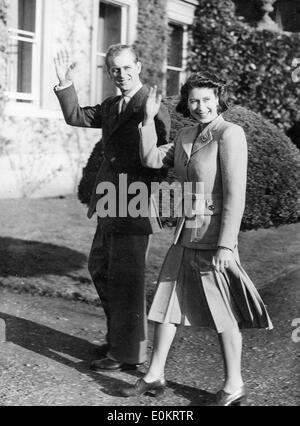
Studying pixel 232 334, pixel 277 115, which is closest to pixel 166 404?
pixel 232 334

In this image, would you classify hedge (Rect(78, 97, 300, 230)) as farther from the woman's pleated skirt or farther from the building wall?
the building wall

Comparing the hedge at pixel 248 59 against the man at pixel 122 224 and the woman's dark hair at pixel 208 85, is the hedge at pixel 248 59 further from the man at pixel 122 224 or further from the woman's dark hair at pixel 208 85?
the woman's dark hair at pixel 208 85

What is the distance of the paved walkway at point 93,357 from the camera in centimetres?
366

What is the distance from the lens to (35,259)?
679 cm

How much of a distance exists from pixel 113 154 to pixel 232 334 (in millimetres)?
1240

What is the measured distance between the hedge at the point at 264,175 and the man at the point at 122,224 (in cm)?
119

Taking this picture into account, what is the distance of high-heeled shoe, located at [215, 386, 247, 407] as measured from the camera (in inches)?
138

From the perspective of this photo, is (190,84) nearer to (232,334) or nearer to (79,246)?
(232,334)

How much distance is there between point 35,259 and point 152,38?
6.37 meters

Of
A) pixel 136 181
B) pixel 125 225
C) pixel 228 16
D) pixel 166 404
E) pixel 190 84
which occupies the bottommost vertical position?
pixel 166 404

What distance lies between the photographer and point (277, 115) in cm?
1321

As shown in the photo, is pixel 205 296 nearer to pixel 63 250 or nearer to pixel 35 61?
pixel 63 250

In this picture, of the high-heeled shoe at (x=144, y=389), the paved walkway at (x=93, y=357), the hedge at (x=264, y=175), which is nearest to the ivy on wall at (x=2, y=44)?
the hedge at (x=264, y=175)

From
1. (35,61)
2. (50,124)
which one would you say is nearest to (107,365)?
(50,124)
